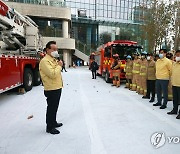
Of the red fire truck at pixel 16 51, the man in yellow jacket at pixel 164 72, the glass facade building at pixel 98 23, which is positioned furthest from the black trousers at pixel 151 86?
the glass facade building at pixel 98 23

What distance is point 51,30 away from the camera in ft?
103

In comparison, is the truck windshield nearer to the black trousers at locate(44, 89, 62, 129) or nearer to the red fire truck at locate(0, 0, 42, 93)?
the red fire truck at locate(0, 0, 42, 93)

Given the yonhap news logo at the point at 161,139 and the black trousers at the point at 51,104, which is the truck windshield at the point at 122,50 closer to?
the yonhap news logo at the point at 161,139

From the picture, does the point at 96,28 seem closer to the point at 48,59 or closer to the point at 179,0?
the point at 179,0

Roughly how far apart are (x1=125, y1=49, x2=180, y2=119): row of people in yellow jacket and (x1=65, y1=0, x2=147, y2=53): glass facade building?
27739 millimetres

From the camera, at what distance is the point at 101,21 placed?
43.4 m

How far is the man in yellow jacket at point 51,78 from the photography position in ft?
13.3

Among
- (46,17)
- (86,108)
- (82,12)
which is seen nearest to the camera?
(86,108)

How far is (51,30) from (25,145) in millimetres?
29088

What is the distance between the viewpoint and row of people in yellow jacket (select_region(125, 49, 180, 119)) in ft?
18.8

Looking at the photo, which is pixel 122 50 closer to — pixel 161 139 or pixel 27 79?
pixel 27 79

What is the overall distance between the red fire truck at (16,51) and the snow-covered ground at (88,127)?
100 centimetres

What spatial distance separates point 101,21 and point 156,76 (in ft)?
126

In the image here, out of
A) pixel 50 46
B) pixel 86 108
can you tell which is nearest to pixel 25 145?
pixel 50 46
